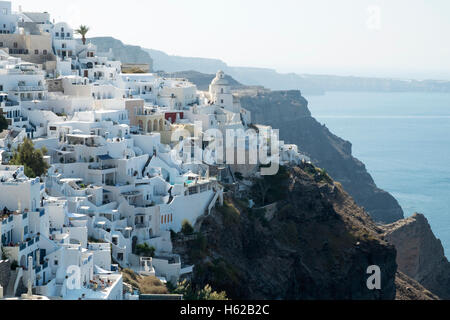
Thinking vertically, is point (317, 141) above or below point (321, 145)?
above

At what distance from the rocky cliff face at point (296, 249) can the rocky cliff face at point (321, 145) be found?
219 ft

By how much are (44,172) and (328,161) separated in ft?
404

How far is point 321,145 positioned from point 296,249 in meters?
111

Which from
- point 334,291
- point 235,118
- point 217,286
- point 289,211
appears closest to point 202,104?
point 235,118

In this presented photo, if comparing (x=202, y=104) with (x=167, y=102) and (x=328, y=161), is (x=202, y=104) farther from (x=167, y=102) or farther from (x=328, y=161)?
(x=328, y=161)

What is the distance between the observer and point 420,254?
88500 millimetres

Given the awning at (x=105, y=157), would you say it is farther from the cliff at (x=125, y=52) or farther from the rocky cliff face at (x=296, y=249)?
the cliff at (x=125, y=52)

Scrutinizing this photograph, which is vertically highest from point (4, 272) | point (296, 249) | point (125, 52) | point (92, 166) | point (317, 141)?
point (125, 52)

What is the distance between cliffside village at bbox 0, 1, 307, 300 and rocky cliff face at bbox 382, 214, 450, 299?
20.8 meters

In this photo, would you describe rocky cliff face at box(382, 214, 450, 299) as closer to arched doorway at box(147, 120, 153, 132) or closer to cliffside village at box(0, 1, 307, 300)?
cliffside village at box(0, 1, 307, 300)

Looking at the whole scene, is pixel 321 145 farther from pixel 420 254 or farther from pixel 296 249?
pixel 296 249

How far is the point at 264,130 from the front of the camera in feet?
244

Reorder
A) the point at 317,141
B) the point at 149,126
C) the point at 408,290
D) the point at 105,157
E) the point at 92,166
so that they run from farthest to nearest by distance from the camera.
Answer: the point at 317,141 < the point at 408,290 < the point at 149,126 < the point at 105,157 < the point at 92,166

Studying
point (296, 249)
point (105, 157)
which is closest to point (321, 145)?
point (296, 249)
